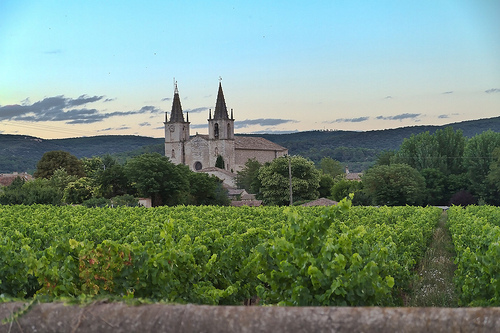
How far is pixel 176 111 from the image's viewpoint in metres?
129

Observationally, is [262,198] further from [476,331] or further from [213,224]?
[476,331]

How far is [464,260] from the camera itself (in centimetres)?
927

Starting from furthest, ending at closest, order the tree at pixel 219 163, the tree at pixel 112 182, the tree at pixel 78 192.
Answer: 1. the tree at pixel 219 163
2. the tree at pixel 112 182
3. the tree at pixel 78 192

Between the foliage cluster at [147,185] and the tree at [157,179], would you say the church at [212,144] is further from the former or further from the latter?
the tree at [157,179]

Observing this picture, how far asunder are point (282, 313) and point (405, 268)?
295 inches

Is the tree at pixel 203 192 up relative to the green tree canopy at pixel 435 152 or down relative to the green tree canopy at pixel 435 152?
down

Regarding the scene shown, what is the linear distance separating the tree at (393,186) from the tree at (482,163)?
25.9 feet

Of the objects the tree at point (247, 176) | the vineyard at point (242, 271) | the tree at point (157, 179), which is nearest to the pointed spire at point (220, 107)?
the tree at point (247, 176)

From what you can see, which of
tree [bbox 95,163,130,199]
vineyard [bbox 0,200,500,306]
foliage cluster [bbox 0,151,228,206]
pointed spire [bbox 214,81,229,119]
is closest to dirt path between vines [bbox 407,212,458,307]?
vineyard [bbox 0,200,500,306]

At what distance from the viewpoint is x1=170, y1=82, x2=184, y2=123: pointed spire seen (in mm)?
128375

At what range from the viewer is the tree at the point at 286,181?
75875 mm

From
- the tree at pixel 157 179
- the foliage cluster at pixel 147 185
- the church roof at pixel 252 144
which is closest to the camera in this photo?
the tree at pixel 157 179

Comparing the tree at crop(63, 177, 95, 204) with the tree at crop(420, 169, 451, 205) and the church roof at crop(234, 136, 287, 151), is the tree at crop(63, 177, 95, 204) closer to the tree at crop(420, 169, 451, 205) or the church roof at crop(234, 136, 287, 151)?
the tree at crop(420, 169, 451, 205)

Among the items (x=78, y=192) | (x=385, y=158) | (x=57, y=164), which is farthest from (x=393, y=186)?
(x=57, y=164)
